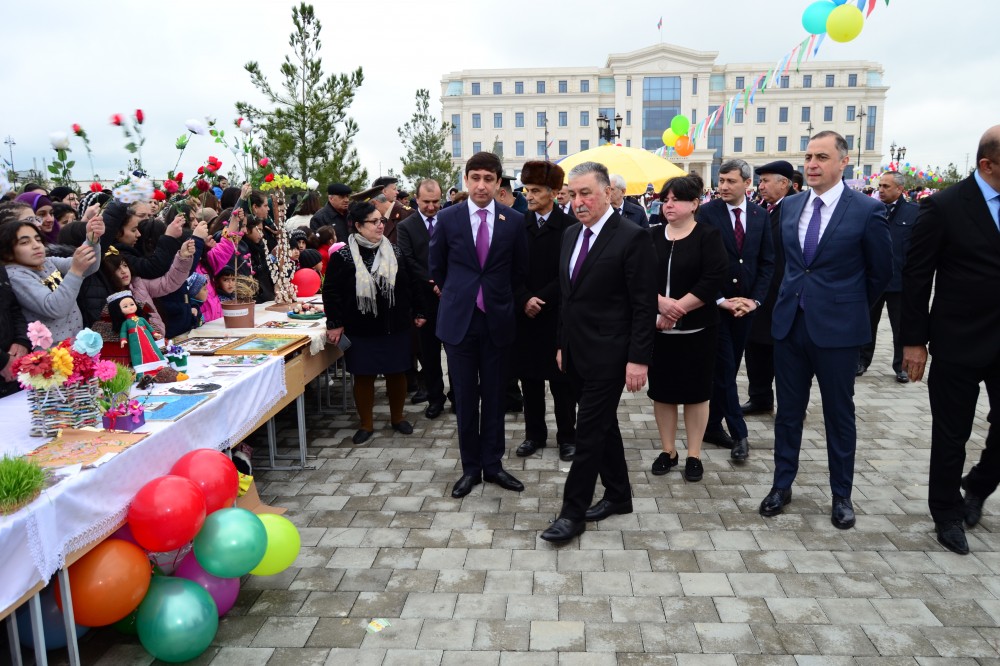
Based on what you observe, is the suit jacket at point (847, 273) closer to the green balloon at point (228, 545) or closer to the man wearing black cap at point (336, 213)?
the green balloon at point (228, 545)

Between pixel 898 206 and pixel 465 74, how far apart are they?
77324 mm

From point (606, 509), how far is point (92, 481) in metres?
2.63

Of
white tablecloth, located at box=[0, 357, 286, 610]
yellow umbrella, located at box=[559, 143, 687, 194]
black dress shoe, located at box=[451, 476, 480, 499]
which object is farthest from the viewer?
yellow umbrella, located at box=[559, 143, 687, 194]

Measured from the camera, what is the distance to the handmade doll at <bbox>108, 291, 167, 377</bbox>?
380 cm

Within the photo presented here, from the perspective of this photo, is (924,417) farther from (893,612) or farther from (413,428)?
(413,428)

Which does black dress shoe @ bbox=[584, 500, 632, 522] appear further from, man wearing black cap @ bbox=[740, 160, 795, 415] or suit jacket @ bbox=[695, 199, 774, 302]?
man wearing black cap @ bbox=[740, 160, 795, 415]

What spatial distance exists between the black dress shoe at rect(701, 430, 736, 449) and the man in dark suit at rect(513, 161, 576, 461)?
108 centimetres

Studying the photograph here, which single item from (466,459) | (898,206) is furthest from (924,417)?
(466,459)

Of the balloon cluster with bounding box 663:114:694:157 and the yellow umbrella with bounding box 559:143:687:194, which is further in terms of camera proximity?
the balloon cluster with bounding box 663:114:694:157

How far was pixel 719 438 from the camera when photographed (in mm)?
5344

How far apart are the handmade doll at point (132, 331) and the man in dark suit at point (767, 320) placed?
4153 millimetres

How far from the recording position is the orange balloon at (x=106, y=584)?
8.61ft

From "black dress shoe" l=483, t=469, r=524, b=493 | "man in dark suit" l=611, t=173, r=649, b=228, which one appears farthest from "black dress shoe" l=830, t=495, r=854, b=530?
"man in dark suit" l=611, t=173, r=649, b=228

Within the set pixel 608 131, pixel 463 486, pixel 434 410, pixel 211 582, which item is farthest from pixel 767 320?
pixel 608 131
